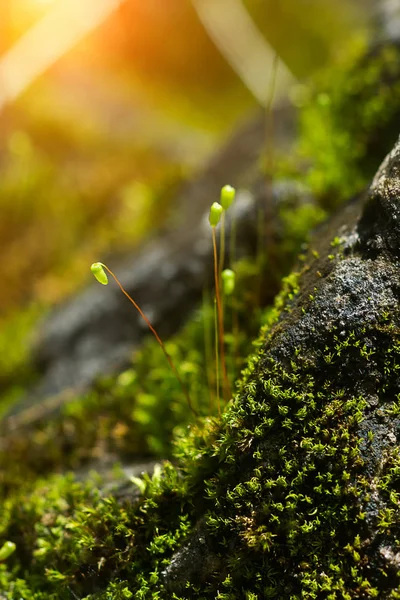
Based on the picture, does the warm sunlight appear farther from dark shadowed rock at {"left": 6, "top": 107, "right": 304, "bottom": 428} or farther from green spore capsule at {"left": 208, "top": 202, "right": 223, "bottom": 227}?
green spore capsule at {"left": 208, "top": 202, "right": 223, "bottom": 227}

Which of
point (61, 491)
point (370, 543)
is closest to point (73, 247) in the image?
point (61, 491)

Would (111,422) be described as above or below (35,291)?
below

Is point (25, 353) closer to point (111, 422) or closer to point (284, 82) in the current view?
point (111, 422)

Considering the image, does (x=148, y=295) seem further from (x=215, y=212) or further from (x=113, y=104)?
(x=113, y=104)

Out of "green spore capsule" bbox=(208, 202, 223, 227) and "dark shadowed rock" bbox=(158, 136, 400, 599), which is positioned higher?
"green spore capsule" bbox=(208, 202, 223, 227)

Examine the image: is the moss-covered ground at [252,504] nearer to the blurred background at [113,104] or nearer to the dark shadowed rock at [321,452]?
the dark shadowed rock at [321,452]

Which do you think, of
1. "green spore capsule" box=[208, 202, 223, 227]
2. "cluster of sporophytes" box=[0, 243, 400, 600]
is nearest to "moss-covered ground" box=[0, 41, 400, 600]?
"cluster of sporophytes" box=[0, 243, 400, 600]

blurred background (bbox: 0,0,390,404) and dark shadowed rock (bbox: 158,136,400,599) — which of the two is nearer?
dark shadowed rock (bbox: 158,136,400,599)

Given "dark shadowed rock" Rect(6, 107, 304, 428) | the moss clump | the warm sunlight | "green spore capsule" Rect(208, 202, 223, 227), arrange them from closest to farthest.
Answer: "green spore capsule" Rect(208, 202, 223, 227) < the moss clump < "dark shadowed rock" Rect(6, 107, 304, 428) < the warm sunlight

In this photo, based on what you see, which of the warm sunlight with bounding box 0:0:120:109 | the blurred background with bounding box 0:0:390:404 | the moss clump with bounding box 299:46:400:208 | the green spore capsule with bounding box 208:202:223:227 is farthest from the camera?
the warm sunlight with bounding box 0:0:120:109
